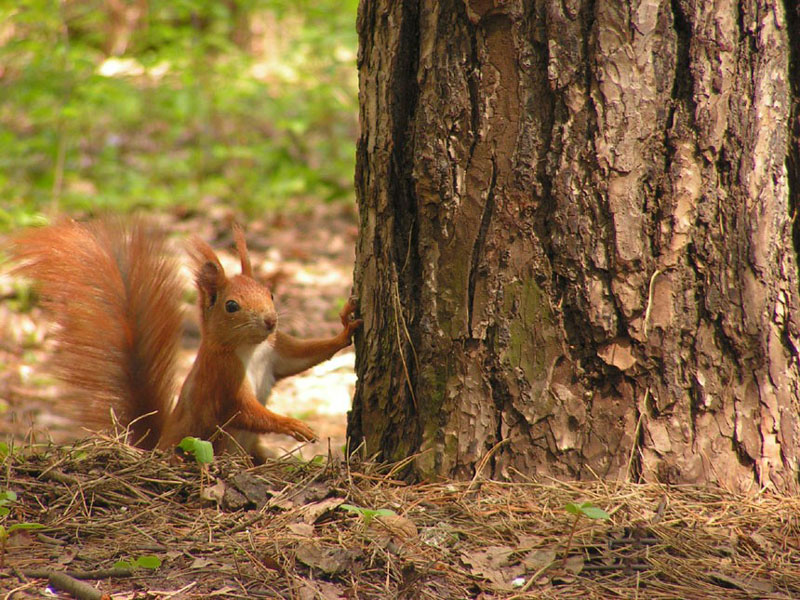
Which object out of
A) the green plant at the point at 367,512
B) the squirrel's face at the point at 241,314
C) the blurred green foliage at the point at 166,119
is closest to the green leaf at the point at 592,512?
the green plant at the point at 367,512

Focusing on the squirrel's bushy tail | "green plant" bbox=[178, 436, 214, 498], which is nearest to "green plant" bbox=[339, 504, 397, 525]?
"green plant" bbox=[178, 436, 214, 498]

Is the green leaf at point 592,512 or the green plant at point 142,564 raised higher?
the green leaf at point 592,512

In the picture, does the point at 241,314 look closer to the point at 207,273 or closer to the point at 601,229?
the point at 207,273

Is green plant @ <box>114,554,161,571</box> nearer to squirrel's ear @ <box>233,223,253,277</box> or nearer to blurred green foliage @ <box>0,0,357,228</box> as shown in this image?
squirrel's ear @ <box>233,223,253,277</box>

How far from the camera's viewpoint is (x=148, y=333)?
9.59 feet

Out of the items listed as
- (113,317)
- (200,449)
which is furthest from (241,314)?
(200,449)

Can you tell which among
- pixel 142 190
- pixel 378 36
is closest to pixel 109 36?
pixel 142 190

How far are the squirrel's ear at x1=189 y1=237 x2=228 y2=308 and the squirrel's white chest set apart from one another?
242mm

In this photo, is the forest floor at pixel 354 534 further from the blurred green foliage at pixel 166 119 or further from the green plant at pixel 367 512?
the blurred green foliage at pixel 166 119

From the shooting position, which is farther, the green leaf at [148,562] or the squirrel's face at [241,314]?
the squirrel's face at [241,314]

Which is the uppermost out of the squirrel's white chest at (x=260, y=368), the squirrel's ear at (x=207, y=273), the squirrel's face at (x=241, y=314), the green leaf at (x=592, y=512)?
the squirrel's ear at (x=207, y=273)

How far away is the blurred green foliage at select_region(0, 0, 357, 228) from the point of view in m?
6.22

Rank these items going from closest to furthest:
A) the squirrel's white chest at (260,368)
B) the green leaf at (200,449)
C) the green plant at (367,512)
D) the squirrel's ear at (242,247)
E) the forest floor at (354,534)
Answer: the forest floor at (354,534) → the green plant at (367,512) → the green leaf at (200,449) → the squirrel's ear at (242,247) → the squirrel's white chest at (260,368)

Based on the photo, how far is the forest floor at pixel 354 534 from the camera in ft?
5.74
